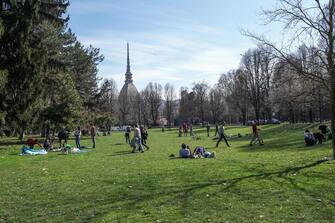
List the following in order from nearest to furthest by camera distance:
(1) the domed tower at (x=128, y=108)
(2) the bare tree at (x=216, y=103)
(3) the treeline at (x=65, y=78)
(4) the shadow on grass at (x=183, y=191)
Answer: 1. (4) the shadow on grass at (x=183, y=191)
2. (3) the treeline at (x=65, y=78)
3. (2) the bare tree at (x=216, y=103)
4. (1) the domed tower at (x=128, y=108)

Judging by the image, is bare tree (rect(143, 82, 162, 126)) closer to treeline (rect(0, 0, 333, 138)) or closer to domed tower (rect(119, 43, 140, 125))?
domed tower (rect(119, 43, 140, 125))

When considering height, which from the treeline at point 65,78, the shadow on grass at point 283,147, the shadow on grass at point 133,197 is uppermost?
the treeline at point 65,78

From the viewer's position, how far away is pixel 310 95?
747 inches

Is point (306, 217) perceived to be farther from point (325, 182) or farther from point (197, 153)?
point (197, 153)

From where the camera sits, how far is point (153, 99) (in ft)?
436

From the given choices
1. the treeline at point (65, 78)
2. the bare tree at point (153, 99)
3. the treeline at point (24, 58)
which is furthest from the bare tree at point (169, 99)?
the treeline at point (24, 58)

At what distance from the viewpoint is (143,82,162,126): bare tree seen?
132 meters

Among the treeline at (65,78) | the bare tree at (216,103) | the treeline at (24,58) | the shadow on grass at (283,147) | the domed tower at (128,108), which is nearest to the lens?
the treeline at (65,78)

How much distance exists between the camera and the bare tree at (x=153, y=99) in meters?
132

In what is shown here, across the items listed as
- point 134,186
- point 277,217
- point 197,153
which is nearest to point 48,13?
point 197,153

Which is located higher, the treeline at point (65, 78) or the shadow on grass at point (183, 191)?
the treeline at point (65, 78)

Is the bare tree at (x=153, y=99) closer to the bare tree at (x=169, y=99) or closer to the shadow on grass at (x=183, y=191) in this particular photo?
the bare tree at (x=169, y=99)

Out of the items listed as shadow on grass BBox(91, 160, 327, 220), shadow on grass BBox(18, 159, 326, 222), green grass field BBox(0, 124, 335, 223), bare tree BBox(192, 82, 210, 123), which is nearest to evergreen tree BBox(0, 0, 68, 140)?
green grass field BBox(0, 124, 335, 223)

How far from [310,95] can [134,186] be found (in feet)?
31.5
